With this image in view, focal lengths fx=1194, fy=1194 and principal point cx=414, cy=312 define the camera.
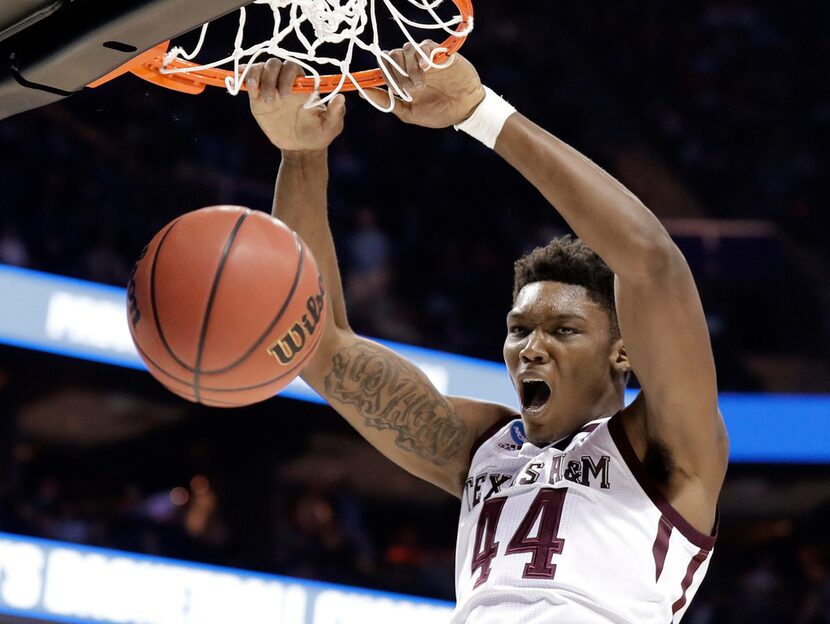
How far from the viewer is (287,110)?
111 inches

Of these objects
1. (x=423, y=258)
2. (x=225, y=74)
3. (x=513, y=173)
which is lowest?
(x=423, y=258)

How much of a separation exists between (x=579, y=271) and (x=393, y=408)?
0.61m

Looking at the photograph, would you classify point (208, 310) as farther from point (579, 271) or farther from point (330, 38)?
point (579, 271)

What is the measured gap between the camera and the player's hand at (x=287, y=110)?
277cm

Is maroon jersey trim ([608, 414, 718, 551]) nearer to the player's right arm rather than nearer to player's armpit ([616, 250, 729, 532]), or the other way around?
player's armpit ([616, 250, 729, 532])

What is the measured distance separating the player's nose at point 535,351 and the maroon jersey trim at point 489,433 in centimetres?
29

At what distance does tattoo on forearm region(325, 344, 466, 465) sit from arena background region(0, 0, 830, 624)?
244 cm

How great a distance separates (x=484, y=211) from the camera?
9.17 metres

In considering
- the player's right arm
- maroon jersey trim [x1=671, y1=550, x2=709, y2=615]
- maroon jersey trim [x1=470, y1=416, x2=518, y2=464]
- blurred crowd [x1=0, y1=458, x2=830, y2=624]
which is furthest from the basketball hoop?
blurred crowd [x1=0, y1=458, x2=830, y2=624]

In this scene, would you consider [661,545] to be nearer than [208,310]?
No

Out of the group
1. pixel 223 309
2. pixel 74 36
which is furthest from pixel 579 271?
pixel 74 36

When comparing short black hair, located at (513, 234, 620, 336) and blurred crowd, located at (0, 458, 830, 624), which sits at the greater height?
short black hair, located at (513, 234, 620, 336)

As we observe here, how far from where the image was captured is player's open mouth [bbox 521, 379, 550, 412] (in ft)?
9.77

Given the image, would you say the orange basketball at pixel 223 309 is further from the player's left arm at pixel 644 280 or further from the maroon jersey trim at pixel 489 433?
the maroon jersey trim at pixel 489 433
